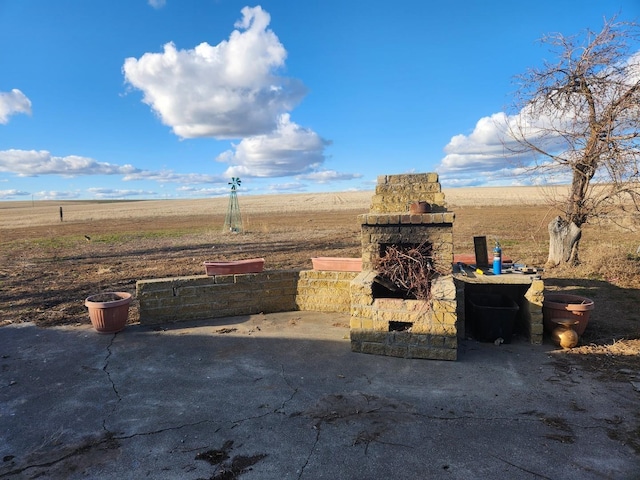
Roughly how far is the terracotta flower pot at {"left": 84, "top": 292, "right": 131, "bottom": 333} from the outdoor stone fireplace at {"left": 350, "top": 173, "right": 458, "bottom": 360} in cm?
360

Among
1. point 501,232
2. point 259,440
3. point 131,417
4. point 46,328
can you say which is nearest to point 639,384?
point 259,440

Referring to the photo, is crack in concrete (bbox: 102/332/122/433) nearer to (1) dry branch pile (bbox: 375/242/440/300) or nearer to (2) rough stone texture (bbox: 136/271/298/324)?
(2) rough stone texture (bbox: 136/271/298/324)

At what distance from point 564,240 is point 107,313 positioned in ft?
34.9

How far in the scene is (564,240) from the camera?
410 inches

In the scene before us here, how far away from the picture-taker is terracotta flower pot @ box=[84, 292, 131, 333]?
6012 millimetres

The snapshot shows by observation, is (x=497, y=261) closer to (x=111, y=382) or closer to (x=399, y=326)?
(x=399, y=326)

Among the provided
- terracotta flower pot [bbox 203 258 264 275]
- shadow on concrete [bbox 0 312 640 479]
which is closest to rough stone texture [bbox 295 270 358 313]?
terracotta flower pot [bbox 203 258 264 275]

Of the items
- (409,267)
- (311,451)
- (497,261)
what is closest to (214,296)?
(409,267)

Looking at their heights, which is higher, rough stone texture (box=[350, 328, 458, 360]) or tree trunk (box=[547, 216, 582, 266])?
tree trunk (box=[547, 216, 582, 266])

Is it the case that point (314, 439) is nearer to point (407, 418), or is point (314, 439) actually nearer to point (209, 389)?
point (407, 418)

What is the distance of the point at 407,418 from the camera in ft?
12.0

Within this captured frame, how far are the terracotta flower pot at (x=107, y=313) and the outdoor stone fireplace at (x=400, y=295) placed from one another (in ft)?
11.8

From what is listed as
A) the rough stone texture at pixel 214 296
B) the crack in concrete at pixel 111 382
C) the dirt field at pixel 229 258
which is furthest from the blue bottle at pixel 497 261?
the crack in concrete at pixel 111 382

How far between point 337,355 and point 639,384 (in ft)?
11.0
